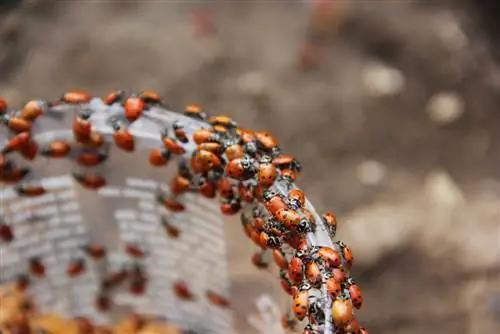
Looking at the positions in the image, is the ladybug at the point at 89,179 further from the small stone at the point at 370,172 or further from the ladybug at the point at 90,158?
the small stone at the point at 370,172

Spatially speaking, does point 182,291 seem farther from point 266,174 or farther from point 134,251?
point 266,174

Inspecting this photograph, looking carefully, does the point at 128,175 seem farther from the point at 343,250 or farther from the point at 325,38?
the point at 325,38

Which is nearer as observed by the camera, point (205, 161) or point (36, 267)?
point (205, 161)

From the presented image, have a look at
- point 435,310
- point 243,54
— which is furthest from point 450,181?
Result: point 243,54

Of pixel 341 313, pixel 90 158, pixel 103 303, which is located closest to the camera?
pixel 341 313

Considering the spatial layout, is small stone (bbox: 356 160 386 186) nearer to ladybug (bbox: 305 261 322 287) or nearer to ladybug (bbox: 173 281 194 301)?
→ ladybug (bbox: 173 281 194 301)

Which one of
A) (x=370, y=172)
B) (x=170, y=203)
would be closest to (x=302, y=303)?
(x=170, y=203)

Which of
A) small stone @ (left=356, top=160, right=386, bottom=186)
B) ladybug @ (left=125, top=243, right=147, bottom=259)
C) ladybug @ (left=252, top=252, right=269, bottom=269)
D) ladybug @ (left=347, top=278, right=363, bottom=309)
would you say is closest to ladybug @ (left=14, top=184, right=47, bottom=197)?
ladybug @ (left=125, top=243, right=147, bottom=259)
